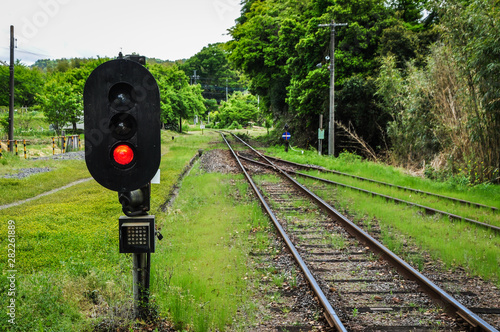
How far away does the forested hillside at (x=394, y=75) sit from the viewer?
11.9 meters

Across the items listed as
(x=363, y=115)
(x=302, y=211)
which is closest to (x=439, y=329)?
(x=302, y=211)

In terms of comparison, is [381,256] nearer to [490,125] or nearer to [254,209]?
[254,209]

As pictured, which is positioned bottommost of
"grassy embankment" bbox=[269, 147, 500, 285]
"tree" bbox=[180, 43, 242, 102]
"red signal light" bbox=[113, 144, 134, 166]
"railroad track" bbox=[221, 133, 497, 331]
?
"railroad track" bbox=[221, 133, 497, 331]

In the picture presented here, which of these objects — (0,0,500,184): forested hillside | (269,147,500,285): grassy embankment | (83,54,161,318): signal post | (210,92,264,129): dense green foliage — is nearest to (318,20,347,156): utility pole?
(0,0,500,184): forested hillside

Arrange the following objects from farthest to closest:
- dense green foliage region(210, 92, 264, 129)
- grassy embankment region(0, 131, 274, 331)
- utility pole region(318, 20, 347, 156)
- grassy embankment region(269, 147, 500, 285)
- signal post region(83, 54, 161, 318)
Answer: dense green foliage region(210, 92, 264, 129)
utility pole region(318, 20, 347, 156)
grassy embankment region(269, 147, 500, 285)
grassy embankment region(0, 131, 274, 331)
signal post region(83, 54, 161, 318)

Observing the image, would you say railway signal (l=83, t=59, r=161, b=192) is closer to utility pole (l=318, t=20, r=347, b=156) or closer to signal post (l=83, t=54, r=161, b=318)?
signal post (l=83, t=54, r=161, b=318)

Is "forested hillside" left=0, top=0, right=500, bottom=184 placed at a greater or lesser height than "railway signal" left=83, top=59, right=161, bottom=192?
greater

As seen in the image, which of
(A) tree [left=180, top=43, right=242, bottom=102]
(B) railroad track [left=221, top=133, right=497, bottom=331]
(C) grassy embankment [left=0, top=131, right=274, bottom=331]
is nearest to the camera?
(C) grassy embankment [left=0, top=131, right=274, bottom=331]

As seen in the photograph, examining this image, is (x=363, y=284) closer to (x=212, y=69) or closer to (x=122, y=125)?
(x=122, y=125)

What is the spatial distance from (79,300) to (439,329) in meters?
3.61

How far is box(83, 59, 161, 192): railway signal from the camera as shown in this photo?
10.4ft

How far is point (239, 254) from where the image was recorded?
644 centimetres

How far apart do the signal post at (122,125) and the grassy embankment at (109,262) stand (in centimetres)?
144

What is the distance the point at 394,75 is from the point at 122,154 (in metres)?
18.5
